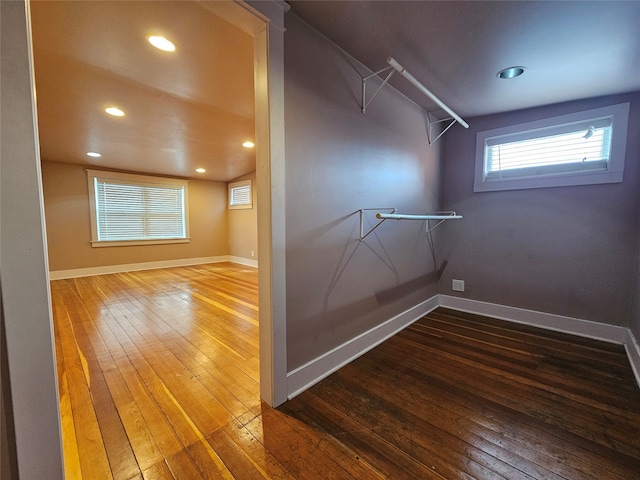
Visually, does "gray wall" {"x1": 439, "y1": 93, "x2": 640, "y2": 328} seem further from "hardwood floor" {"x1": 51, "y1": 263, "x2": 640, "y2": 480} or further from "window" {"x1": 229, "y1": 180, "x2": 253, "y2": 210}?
"window" {"x1": 229, "y1": 180, "x2": 253, "y2": 210}

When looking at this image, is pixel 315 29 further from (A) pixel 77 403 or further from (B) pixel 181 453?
(A) pixel 77 403

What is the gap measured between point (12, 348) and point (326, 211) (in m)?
1.39

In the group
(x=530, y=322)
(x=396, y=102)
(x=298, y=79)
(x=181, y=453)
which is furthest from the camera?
(x=530, y=322)

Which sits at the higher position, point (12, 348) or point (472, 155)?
point (472, 155)

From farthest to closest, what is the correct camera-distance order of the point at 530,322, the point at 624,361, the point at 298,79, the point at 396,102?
1. the point at 530,322
2. the point at 396,102
3. the point at 624,361
4. the point at 298,79

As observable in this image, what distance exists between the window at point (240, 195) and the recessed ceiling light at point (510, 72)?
202 inches

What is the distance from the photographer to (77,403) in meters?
1.50

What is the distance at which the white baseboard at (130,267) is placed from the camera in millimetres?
4898

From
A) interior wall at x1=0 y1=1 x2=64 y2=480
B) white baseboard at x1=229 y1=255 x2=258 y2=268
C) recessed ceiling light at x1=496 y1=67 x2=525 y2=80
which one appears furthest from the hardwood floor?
white baseboard at x1=229 y1=255 x2=258 y2=268

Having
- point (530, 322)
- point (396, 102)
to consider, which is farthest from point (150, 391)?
point (530, 322)

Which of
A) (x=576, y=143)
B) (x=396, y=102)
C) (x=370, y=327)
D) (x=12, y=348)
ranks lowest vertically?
(x=370, y=327)

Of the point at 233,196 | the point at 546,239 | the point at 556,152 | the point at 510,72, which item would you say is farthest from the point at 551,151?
the point at 233,196

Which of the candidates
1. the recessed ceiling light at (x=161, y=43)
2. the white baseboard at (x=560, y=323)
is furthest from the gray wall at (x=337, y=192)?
the white baseboard at (x=560, y=323)

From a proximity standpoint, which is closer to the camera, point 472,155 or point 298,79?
point 298,79
